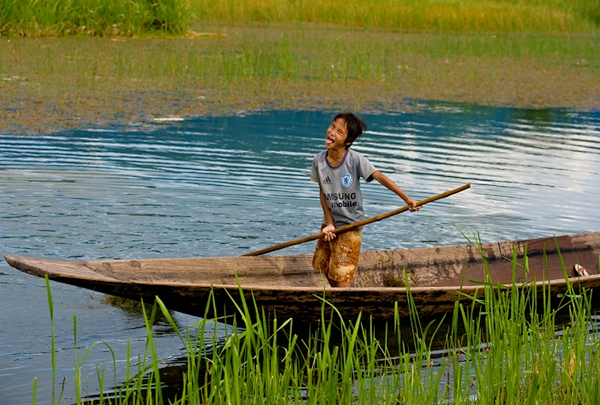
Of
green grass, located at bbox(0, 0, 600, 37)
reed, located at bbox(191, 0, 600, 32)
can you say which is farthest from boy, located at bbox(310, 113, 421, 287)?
reed, located at bbox(191, 0, 600, 32)

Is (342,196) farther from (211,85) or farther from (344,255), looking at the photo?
(211,85)

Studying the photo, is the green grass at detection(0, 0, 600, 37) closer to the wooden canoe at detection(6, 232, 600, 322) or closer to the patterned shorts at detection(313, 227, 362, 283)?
the wooden canoe at detection(6, 232, 600, 322)

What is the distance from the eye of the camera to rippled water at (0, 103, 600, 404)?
16.8ft

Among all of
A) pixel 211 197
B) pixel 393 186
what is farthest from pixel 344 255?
pixel 211 197

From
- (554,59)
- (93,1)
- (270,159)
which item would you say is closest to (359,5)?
(554,59)

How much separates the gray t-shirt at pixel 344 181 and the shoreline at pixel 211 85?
5.44 meters

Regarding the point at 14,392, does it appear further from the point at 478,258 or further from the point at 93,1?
the point at 93,1

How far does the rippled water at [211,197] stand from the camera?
5.12 metres

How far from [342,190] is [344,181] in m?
0.05

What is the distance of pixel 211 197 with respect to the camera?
310 inches

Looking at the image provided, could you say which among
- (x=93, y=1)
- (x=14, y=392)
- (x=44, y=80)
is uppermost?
(x=93, y=1)

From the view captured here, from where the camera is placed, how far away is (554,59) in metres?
18.6

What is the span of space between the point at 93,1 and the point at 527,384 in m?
13.8

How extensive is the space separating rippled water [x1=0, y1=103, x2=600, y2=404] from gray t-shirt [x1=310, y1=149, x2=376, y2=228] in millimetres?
1014
